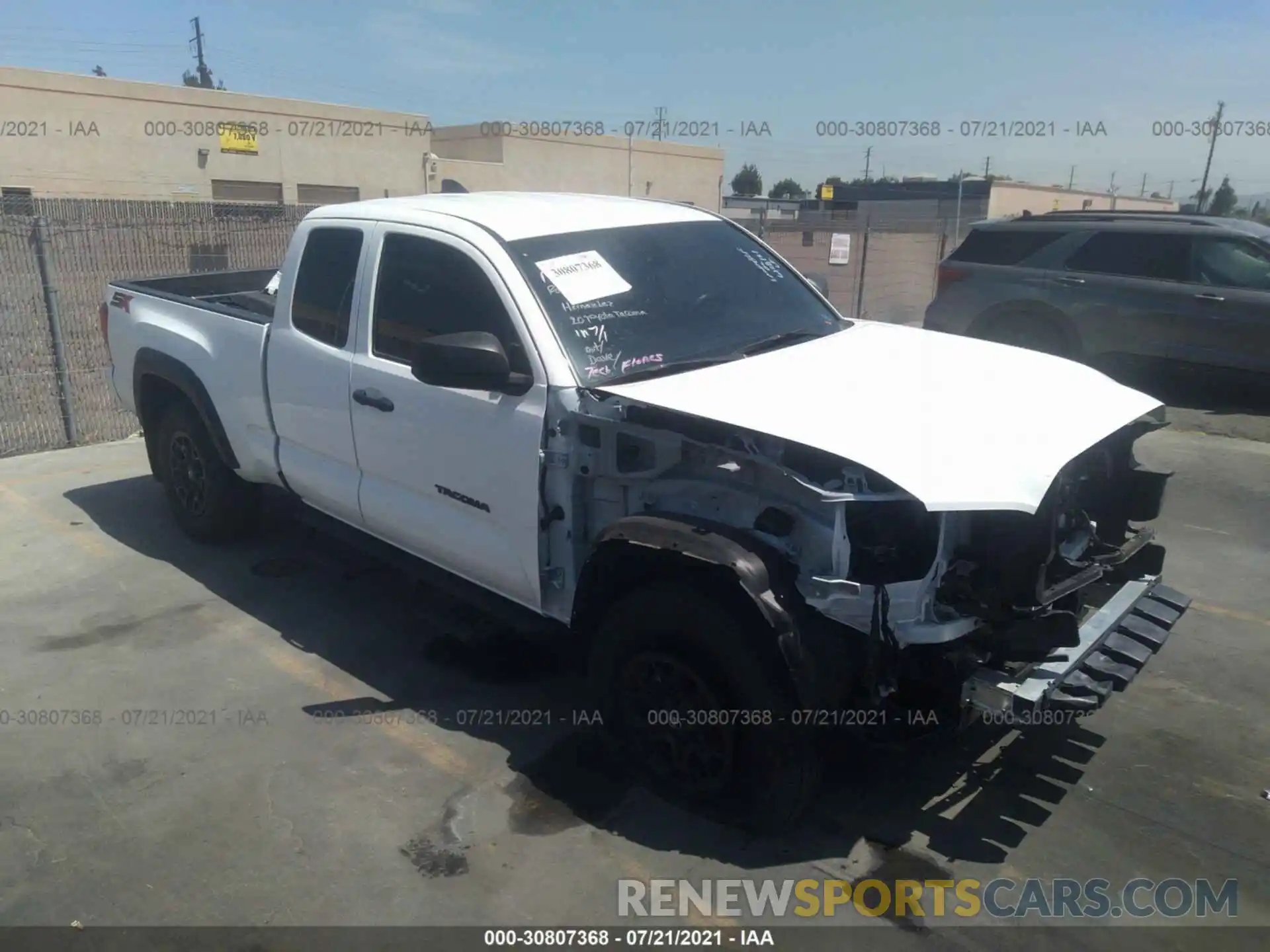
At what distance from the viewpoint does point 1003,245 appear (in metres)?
10.4

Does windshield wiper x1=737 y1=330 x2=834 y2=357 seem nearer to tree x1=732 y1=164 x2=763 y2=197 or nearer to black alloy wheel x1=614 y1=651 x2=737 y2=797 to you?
black alloy wheel x1=614 y1=651 x2=737 y2=797

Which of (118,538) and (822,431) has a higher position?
(822,431)

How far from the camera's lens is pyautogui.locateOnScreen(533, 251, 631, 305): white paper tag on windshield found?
385 centimetres

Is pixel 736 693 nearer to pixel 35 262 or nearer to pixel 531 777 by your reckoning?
pixel 531 777

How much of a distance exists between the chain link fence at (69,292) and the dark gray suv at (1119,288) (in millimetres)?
8247

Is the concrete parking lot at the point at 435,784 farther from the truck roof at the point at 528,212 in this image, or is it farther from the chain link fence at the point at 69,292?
the chain link fence at the point at 69,292

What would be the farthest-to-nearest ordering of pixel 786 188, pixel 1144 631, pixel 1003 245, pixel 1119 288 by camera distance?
1. pixel 786 188
2. pixel 1003 245
3. pixel 1119 288
4. pixel 1144 631

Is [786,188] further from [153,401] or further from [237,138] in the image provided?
[153,401]

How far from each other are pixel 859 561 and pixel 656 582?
0.73m

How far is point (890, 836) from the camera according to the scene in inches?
135

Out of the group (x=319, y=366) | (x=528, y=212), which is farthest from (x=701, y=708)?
(x=319, y=366)

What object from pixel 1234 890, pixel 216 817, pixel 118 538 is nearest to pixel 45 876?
pixel 216 817

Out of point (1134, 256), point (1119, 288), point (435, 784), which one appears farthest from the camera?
point (1134, 256)

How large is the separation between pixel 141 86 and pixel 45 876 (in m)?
30.4
